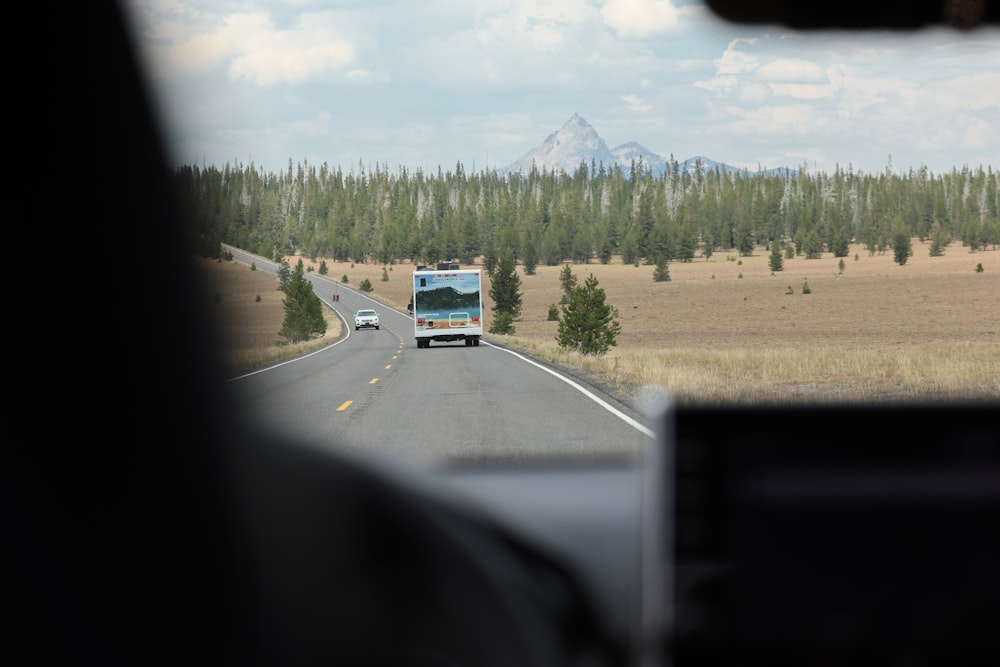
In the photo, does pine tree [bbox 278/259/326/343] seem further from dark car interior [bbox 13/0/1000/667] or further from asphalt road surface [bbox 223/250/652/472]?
dark car interior [bbox 13/0/1000/667]

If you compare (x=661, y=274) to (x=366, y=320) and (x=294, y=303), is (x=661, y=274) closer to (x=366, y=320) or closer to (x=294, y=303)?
(x=366, y=320)

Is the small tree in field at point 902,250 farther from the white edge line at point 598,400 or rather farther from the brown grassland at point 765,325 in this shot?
the white edge line at point 598,400

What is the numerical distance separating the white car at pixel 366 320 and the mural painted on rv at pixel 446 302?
26619mm

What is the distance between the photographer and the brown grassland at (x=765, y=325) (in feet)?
10.4

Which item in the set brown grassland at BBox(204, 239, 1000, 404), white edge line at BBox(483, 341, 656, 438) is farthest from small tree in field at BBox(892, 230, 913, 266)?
white edge line at BBox(483, 341, 656, 438)

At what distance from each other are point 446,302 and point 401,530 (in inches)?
1644

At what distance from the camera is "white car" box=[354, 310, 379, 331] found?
70.2 m

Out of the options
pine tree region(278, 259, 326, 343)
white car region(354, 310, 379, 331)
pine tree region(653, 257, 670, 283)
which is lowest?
white car region(354, 310, 379, 331)

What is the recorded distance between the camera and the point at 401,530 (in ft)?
4.49

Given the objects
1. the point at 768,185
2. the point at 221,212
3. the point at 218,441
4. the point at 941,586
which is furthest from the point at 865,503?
the point at 768,185

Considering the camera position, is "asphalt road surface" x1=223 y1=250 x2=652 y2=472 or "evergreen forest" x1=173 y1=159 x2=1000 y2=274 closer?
"asphalt road surface" x1=223 y1=250 x2=652 y2=472

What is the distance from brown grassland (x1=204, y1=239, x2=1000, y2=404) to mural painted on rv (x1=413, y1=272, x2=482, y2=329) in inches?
93.4

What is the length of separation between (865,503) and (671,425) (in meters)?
0.24

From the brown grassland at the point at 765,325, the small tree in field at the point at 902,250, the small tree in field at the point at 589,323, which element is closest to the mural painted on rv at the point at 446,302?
the brown grassland at the point at 765,325
